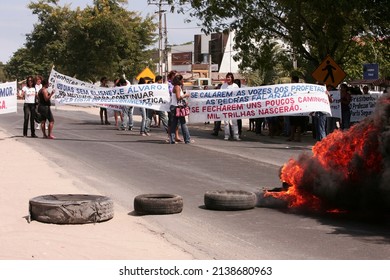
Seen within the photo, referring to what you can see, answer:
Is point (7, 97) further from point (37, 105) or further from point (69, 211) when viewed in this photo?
point (69, 211)

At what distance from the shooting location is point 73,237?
7.44m

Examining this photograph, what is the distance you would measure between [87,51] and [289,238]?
182 feet

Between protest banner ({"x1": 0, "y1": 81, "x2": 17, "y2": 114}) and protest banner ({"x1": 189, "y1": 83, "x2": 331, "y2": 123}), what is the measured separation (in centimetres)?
524

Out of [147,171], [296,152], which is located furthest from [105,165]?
[296,152]

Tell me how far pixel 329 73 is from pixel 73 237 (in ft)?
55.4

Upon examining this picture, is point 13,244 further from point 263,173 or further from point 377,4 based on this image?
point 377,4

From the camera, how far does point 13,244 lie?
698cm

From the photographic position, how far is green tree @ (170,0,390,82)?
79.9 ft

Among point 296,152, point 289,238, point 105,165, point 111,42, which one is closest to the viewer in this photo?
point 289,238

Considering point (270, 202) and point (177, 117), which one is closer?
point (270, 202)

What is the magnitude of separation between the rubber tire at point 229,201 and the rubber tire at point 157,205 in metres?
0.48

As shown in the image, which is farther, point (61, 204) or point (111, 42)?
point (111, 42)

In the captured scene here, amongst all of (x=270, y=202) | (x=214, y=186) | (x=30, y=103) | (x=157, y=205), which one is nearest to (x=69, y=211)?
(x=157, y=205)

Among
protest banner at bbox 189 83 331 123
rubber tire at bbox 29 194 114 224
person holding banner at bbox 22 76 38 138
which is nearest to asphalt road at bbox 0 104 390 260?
rubber tire at bbox 29 194 114 224
